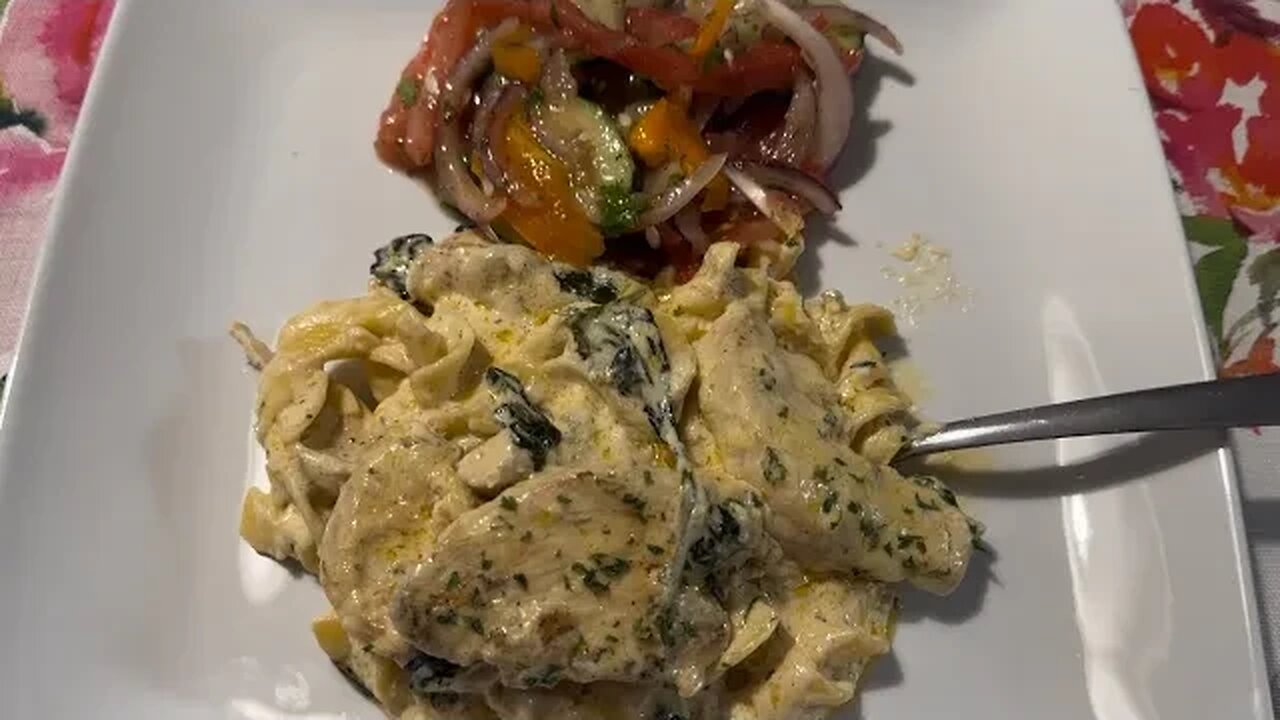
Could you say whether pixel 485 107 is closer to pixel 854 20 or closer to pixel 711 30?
pixel 711 30

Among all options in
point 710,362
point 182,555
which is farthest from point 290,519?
point 710,362

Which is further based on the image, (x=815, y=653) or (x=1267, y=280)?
(x=1267, y=280)

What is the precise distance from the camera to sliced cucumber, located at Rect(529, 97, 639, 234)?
2527 mm

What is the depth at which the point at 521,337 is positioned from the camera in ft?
7.66

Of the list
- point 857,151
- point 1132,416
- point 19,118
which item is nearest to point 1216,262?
point 1132,416

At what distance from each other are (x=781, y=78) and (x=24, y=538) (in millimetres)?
1890

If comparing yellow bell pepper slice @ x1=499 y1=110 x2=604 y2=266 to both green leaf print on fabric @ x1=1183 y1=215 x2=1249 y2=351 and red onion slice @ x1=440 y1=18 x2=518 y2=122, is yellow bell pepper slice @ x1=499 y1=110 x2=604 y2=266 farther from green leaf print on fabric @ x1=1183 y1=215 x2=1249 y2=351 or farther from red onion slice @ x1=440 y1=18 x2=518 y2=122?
green leaf print on fabric @ x1=1183 y1=215 x2=1249 y2=351

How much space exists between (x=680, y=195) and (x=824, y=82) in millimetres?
453

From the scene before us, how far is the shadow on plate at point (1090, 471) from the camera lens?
2.33 metres

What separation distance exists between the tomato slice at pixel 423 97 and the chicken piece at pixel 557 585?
3.29 feet

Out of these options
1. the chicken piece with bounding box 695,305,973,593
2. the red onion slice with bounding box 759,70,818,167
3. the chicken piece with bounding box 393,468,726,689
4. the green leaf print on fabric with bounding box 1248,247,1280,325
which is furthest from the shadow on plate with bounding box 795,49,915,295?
the green leaf print on fabric with bounding box 1248,247,1280,325

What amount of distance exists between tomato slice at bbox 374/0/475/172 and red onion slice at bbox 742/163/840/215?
0.73 meters

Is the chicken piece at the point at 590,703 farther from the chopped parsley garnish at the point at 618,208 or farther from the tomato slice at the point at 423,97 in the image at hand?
the tomato slice at the point at 423,97

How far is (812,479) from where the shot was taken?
216cm
